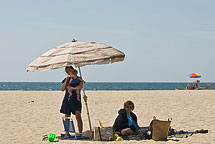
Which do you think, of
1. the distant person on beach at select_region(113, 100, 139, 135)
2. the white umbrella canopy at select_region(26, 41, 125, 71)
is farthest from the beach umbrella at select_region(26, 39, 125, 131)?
the distant person on beach at select_region(113, 100, 139, 135)

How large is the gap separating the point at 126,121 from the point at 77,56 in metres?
1.72

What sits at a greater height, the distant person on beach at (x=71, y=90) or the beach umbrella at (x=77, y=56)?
the beach umbrella at (x=77, y=56)

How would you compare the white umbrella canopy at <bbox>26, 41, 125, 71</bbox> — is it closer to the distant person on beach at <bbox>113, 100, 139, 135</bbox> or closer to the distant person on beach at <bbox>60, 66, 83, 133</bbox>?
the distant person on beach at <bbox>60, 66, 83, 133</bbox>

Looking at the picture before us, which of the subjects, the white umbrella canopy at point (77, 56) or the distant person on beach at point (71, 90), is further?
the distant person on beach at point (71, 90)

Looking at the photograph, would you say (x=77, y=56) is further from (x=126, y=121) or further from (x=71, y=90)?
(x=126, y=121)

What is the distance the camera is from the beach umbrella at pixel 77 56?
6750mm

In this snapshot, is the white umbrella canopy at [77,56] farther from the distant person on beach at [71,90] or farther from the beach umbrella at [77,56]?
the distant person on beach at [71,90]

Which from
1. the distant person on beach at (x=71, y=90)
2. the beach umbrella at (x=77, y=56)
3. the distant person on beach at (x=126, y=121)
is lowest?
the distant person on beach at (x=126, y=121)

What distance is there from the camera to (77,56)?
6.86 metres

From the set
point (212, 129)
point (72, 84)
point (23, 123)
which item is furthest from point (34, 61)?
point (212, 129)

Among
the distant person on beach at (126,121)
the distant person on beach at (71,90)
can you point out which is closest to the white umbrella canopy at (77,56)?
the distant person on beach at (71,90)

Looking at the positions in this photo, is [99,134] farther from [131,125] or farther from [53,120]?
[53,120]

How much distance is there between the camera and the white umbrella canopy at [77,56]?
6.75 metres

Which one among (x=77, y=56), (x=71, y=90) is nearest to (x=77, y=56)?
(x=77, y=56)
